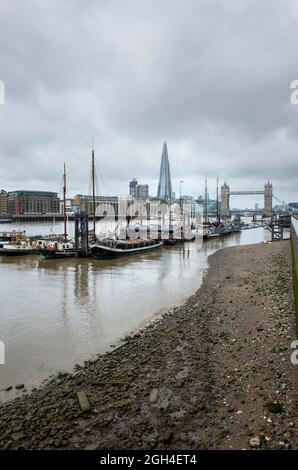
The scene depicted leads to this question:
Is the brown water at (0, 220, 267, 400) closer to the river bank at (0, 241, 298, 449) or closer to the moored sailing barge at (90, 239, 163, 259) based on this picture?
the river bank at (0, 241, 298, 449)

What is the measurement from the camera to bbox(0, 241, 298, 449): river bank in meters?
6.04

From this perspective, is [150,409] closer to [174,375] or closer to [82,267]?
[174,375]

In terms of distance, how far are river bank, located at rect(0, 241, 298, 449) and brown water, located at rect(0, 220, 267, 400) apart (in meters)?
1.54

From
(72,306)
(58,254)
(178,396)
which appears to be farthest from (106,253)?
(178,396)

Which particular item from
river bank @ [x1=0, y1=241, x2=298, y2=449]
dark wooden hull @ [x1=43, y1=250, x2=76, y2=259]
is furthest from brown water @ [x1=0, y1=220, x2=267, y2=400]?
dark wooden hull @ [x1=43, y1=250, x2=76, y2=259]

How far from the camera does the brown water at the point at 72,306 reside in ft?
35.8

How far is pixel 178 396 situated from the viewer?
760 centimetres

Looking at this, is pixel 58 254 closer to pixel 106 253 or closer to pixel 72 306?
pixel 106 253

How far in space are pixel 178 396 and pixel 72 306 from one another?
11055 millimetres

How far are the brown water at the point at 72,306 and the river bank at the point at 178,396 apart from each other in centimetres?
154

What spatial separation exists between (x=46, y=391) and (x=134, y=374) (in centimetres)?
240

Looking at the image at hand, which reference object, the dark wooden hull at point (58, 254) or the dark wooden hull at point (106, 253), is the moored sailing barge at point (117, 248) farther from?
the dark wooden hull at point (58, 254)

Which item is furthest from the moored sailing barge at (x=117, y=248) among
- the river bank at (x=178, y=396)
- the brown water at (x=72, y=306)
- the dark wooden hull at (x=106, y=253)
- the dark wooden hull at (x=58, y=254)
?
the river bank at (x=178, y=396)
